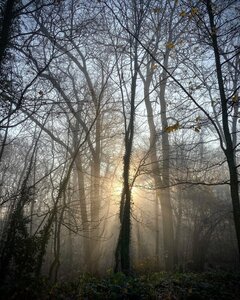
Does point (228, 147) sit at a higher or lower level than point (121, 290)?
higher

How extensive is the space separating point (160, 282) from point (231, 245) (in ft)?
78.3

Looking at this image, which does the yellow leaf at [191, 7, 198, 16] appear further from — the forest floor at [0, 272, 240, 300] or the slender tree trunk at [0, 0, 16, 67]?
the forest floor at [0, 272, 240, 300]

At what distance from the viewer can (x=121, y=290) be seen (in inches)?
239

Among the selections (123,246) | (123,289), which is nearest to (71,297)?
(123,289)

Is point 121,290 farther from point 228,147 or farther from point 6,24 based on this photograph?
point 6,24

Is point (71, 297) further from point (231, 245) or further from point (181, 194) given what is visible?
point (231, 245)

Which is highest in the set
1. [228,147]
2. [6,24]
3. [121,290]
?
[6,24]

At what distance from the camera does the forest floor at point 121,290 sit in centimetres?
568

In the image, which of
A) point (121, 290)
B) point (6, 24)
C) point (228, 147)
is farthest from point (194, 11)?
point (121, 290)

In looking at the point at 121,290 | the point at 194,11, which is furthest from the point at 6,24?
the point at 121,290

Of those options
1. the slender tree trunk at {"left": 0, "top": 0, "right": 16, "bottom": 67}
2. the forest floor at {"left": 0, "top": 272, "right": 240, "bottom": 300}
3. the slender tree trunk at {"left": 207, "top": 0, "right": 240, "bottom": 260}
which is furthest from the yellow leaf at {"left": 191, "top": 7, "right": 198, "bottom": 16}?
the forest floor at {"left": 0, "top": 272, "right": 240, "bottom": 300}

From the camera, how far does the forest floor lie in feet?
18.6

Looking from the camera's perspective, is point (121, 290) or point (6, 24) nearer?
point (121, 290)

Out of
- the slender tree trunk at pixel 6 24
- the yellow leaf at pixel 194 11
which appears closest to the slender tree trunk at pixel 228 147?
the yellow leaf at pixel 194 11
